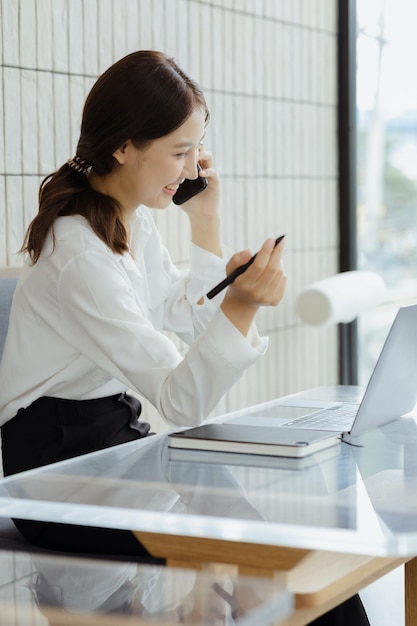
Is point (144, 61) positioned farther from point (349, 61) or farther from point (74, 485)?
point (349, 61)

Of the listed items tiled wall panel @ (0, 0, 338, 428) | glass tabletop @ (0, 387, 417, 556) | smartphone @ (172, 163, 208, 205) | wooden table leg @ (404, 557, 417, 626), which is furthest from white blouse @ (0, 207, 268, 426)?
tiled wall panel @ (0, 0, 338, 428)

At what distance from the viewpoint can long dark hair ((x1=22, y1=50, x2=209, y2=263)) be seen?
180cm

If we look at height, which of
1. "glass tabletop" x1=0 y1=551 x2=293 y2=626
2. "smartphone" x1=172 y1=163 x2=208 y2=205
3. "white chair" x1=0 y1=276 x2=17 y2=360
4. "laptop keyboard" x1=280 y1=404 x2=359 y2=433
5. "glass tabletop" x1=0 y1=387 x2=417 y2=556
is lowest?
"glass tabletop" x1=0 y1=551 x2=293 y2=626

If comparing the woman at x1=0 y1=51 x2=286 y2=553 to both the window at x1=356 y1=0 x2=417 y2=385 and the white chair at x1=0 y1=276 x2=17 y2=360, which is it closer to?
the white chair at x1=0 y1=276 x2=17 y2=360

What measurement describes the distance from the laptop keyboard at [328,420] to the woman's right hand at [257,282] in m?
0.20

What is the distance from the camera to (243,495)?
125 centimetres

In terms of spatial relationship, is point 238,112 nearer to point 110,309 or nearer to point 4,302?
point 4,302

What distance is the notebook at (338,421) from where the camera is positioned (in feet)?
4.82

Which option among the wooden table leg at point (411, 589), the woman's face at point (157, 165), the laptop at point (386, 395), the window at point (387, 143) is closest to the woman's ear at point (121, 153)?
the woman's face at point (157, 165)

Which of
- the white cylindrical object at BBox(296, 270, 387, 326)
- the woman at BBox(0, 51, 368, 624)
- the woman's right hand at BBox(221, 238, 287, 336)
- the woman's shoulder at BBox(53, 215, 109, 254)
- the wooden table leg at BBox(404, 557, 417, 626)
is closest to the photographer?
the white cylindrical object at BBox(296, 270, 387, 326)

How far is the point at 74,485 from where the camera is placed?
1.33 meters

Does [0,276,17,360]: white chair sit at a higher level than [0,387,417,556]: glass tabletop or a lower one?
higher

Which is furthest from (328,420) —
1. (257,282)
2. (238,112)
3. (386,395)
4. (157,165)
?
(238,112)

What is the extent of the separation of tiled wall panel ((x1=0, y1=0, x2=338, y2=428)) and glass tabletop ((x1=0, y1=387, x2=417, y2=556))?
1.40m
